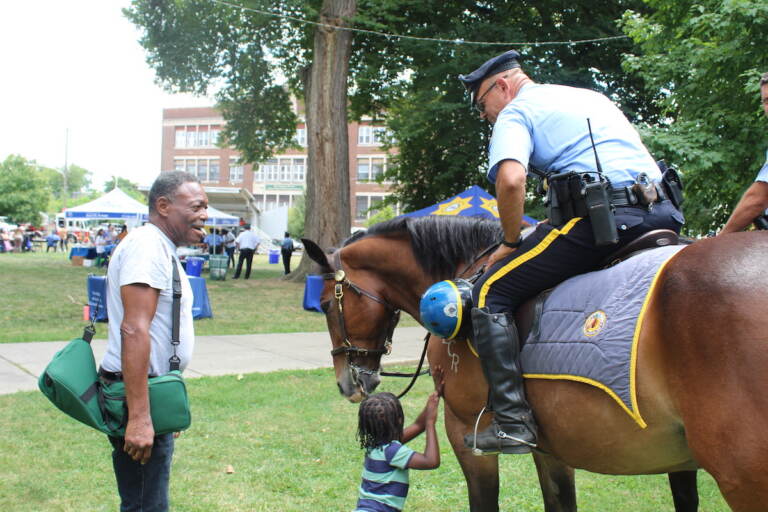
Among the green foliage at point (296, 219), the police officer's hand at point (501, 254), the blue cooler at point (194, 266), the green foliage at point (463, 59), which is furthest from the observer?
the green foliage at point (296, 219)

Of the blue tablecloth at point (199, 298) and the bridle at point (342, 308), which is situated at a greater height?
the bridle at point (342, 308)

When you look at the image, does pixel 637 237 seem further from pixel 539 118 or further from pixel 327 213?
pixel 327 213

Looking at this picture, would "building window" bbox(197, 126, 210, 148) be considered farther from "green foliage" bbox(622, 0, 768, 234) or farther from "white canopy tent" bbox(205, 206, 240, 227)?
"green foliage" bbox(622, 0, 768, 234)

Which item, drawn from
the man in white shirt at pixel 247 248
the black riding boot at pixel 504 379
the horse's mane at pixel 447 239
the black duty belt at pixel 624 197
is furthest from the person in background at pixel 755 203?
the man in white shirt at pixel 247 248

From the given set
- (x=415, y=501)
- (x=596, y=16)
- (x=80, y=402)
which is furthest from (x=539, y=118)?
(x=596, y=16)

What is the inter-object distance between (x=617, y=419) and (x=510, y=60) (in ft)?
5.51

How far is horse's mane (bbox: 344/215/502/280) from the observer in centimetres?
367

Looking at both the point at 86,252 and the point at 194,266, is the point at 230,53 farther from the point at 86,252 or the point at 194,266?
the point at 86,252

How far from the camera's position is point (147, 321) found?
269cm

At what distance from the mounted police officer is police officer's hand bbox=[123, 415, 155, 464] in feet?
4.45

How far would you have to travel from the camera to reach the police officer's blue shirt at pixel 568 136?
2.79 m

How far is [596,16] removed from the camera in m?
20.6

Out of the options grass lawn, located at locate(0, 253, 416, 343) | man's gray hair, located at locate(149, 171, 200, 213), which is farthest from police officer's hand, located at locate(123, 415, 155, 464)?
grass lawn, located at locate(0, 253, 416, 343)

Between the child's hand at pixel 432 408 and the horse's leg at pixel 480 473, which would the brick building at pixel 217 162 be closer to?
the child's hand at pixel 432 408
